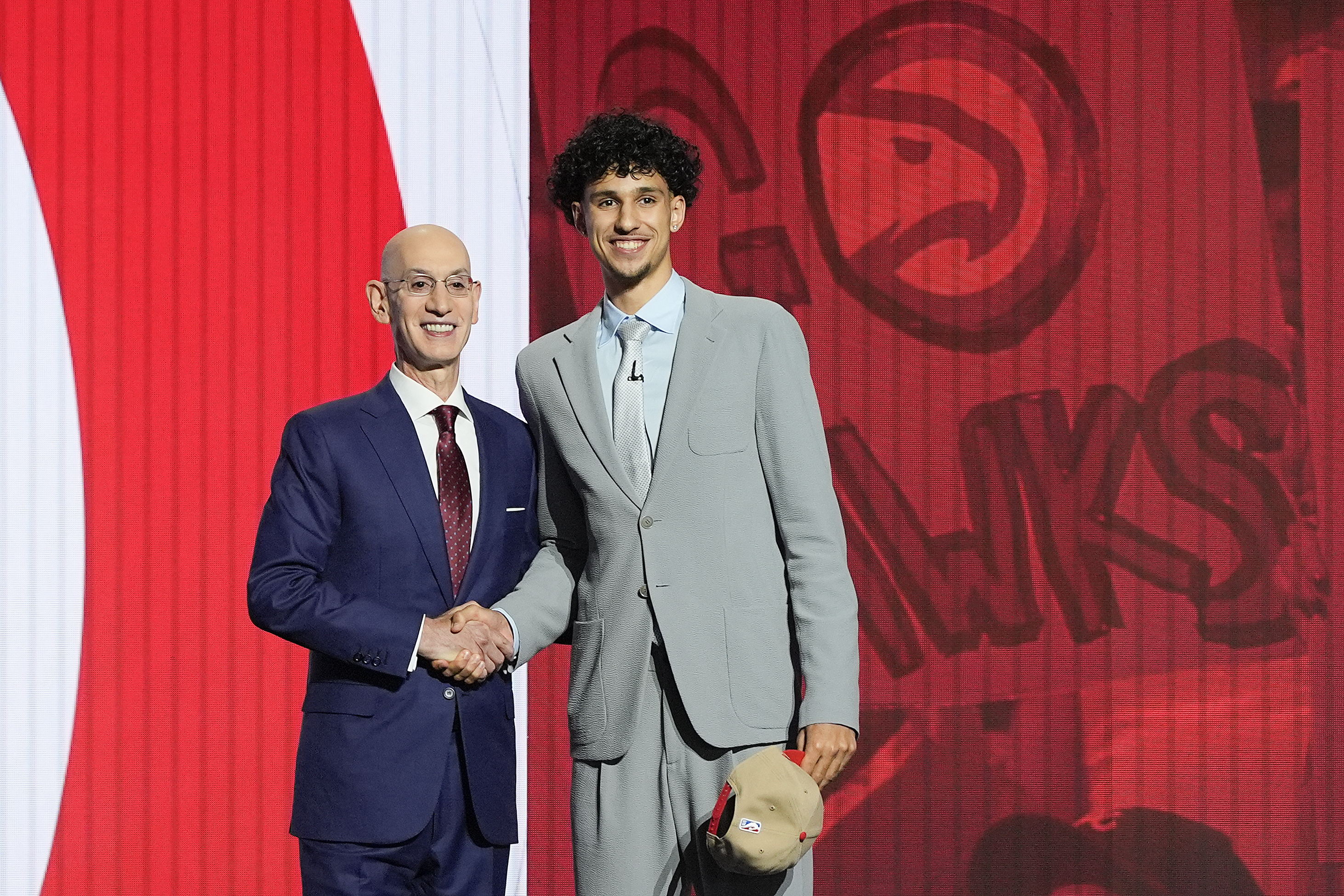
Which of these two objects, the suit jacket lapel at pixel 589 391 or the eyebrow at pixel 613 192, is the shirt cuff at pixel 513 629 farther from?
the eyebrow at pixel 613 192

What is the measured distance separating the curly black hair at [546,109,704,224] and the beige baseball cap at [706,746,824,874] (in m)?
0.96

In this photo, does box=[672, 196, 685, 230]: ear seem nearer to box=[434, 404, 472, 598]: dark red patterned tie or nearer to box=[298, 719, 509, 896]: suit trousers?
box=[434, 404, 472, 598]: dark red patterned tie

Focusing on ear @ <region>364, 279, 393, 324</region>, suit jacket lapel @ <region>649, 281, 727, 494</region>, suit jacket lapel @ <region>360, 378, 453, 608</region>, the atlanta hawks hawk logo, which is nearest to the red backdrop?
the atlanta hawks hawk logo

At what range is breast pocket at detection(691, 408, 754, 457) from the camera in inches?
71.4

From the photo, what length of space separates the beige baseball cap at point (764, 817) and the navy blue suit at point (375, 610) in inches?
18.5

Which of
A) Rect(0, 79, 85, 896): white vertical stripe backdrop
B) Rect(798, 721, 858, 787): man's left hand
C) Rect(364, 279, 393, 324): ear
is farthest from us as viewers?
Rect(0, 79, 85, 896): white vertical stripe backdrop

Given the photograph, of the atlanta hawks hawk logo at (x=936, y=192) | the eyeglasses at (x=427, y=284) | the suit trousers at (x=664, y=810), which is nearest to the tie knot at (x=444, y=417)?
the eyeglasses at (x=427, y=284)

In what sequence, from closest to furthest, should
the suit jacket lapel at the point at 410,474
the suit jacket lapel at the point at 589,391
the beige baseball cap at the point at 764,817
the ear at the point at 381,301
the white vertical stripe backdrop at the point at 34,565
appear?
the beige baseball cap at the point at 764,817
the suit jacket lapel at the point at 589,391
the suit jacket lapel at the point at 410,474
the ear at the point at 381,301
the white vertical stripe backdrop at the point at 34,565

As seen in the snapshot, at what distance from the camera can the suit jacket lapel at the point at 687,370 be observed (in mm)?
1809

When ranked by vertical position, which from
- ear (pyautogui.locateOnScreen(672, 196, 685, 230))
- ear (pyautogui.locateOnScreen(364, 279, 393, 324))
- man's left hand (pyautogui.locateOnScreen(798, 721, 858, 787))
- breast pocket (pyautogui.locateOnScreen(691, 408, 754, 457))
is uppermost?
ear (pyautogui.locateOnScreen(672, 196, 685, 230))

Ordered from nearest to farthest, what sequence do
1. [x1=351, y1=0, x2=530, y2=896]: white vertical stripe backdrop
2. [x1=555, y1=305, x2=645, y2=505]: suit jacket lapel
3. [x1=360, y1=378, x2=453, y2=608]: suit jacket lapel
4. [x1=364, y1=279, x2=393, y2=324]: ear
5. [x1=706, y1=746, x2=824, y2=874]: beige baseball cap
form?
[x1=706, y1=746, x2=824, y2=874]: beige baseball cap < [x1=555, y1=305, x2=645, y2=505]: suit jacket lapel < [x1=360, y1=378, x2=453, y2=608]: suit jacket lapel < [x1=364, y1=279, x2=393, y2=324]: ear < [x1=351, y1=0, x2=530, y2=896]: white vertical stripe backdrop

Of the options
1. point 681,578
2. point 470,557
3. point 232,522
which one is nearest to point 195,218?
point 232,522

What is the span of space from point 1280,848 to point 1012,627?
99 centimetres

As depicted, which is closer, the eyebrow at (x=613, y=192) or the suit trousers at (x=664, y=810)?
the suit trousers at (x=664, y=810)
